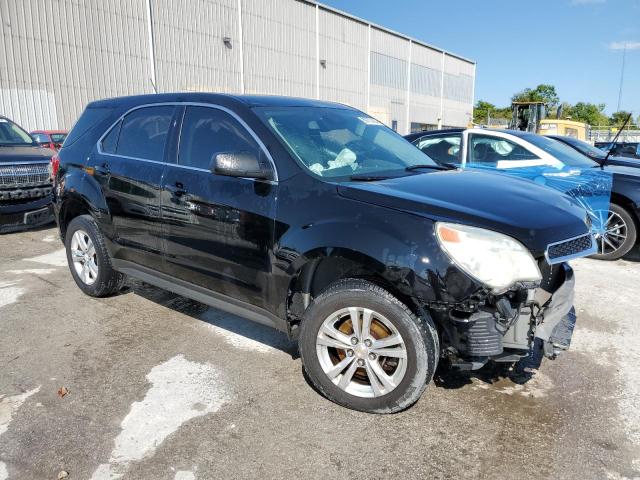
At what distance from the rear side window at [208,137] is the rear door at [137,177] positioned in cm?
22

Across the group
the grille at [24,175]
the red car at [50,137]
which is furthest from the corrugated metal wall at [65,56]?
the grille at [24,175]

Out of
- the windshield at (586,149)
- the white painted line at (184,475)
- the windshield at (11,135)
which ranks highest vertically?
the windshield at (11,135)

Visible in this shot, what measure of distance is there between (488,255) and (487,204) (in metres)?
0.38

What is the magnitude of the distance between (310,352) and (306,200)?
899 mm

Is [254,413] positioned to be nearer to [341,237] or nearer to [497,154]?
[341,237]

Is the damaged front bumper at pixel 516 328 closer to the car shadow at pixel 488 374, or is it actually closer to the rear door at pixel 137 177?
the car shadow at pixel 488 374

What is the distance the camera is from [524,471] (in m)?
A: 2.42

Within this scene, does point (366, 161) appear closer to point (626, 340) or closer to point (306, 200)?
point (306, 200)

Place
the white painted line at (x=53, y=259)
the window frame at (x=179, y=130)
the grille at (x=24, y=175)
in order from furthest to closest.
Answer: the grille at (x=24, y=175), the white painted line at (x=53, y=259), the window frame at (x=179, y=130)

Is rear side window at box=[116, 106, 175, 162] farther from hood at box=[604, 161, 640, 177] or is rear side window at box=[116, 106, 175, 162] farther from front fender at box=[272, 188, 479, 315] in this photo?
hood at box=[604, 161, 640, 177]

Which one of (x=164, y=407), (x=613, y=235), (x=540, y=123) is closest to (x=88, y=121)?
(x=164, y=407)

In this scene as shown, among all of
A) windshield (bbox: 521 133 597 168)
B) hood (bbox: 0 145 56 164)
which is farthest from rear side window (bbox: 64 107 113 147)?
windshield (bbox: 521 133 597 168)

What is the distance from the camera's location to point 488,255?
2.49 meters

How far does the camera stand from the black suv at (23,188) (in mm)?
7219
